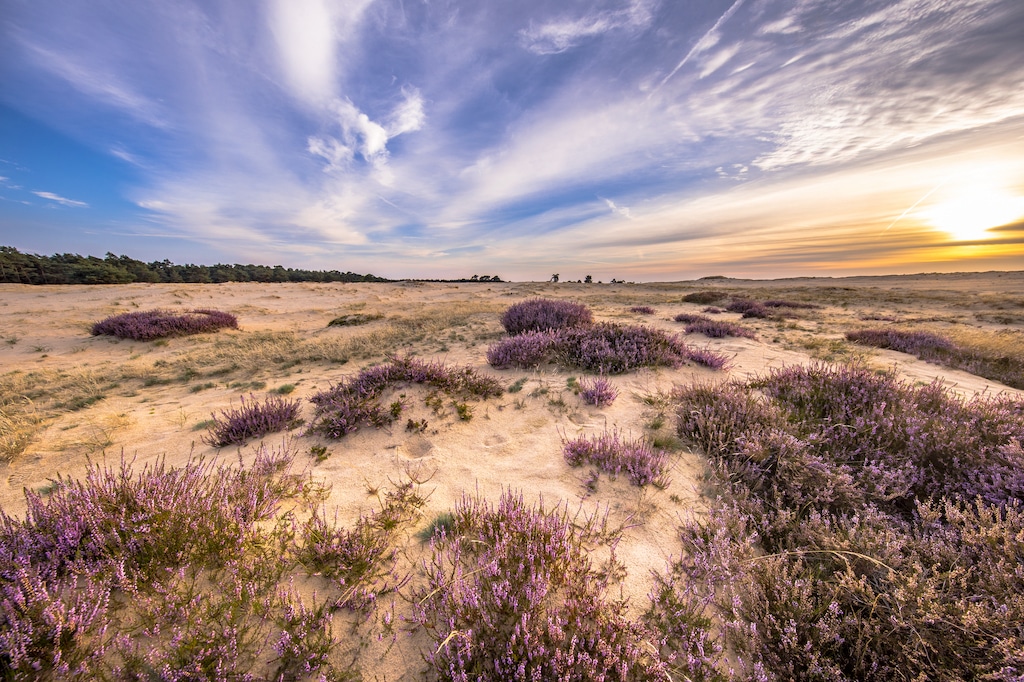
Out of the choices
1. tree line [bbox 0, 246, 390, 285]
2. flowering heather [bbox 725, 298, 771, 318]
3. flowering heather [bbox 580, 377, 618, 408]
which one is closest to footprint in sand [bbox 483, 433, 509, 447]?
flowering heather [bbox 580, 377, 618, 408]

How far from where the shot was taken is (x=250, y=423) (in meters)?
4.62

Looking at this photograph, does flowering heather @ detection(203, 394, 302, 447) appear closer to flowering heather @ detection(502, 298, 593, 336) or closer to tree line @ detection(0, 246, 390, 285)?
flowering heather @ detection(502, 298, 593, 336)

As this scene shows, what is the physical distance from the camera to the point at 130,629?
75.8 inches

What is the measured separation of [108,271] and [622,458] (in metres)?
43.6

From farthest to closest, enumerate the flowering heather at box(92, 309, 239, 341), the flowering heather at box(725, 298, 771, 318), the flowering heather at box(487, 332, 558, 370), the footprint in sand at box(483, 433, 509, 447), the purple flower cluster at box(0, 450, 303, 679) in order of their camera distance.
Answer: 1. the flowering heather at box(725, 298, 771, 318)
2. the flowering heather at box(92, 309, 239, 341)
3. the flowering heather at box(487, 332, 558, 370)
4. the footprint in sand at box(483, 433, 509, 447)
5. the purple flower cluster at box(0, 450, 303, 679)

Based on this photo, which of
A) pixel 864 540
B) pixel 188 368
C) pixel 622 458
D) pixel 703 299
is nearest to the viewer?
pixel 864 540

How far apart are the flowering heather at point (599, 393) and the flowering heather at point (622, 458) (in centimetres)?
117

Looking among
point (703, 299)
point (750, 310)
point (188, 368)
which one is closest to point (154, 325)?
point (188, 368)

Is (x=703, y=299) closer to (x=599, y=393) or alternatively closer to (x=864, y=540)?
(x=599, y=393)

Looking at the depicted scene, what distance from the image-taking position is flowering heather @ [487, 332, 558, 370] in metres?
6.99

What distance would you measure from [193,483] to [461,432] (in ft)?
8.59

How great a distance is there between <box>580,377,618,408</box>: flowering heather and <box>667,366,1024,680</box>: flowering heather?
3.57 feet

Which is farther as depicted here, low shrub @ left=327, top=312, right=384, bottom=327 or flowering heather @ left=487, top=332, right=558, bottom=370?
low shrub @ left=327, top=312, right=384, bottom=327

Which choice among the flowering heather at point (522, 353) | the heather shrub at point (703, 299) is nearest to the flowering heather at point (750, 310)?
the heather shrub at point (703, 299)
